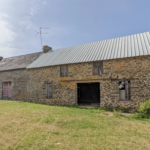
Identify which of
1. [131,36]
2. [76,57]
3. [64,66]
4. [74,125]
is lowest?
[74,125]

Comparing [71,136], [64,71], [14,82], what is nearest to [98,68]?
[64,71]

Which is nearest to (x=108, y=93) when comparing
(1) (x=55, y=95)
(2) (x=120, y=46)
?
(2) (x=120, y=46)

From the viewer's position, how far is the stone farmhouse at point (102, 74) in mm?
9383

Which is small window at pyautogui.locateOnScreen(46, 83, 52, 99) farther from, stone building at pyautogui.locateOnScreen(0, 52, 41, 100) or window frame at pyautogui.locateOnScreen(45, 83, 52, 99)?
stone building at pyautogui.locateOnScreen(0, 52, 41, 100)

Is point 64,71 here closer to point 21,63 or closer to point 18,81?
point 18,81

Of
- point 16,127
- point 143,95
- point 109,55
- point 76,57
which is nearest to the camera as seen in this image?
point 16,127

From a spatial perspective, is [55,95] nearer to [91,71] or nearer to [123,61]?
[91,71]

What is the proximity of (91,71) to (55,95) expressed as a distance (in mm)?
4178

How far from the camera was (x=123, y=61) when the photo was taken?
388 inches

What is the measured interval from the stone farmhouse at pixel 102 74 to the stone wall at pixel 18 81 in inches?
24.0

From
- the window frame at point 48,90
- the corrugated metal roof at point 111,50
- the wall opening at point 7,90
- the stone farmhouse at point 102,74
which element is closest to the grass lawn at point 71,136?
the stone farmhouse at point 102,74

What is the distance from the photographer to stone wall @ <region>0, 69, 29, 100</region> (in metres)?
15.0

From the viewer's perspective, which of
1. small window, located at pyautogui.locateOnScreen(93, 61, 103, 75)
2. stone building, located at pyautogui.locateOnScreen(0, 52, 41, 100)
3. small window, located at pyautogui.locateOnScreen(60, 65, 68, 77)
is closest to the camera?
small window, located at pyautogui.locateOnScreen(93, 61, 103, 75)

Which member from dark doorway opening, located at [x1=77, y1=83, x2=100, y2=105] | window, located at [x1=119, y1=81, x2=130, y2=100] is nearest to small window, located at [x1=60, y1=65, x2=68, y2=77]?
dark doorway opening, located at [x1=77, y1=83, x2=100, y2=105]
